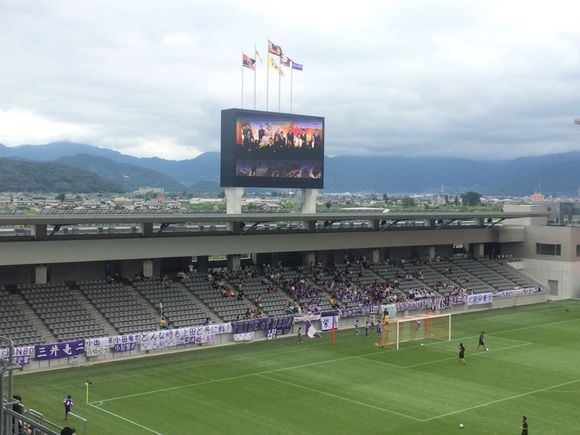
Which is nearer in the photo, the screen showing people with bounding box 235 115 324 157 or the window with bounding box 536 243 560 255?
the screen showing people with bounding box 235 115 324 157

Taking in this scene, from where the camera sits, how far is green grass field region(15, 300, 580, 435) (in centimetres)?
3253

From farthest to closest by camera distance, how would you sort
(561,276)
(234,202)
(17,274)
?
(561,276) < (234,202) < (17,274)

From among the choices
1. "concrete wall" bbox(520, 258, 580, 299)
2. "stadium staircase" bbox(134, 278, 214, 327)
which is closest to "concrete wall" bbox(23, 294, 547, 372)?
"stadium staircase" bbox(134, 278, 214, 327)

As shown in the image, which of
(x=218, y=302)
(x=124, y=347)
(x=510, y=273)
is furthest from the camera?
(x=510, y=273)

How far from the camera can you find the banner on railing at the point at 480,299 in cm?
6870

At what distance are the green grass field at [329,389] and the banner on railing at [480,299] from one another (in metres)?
14.8

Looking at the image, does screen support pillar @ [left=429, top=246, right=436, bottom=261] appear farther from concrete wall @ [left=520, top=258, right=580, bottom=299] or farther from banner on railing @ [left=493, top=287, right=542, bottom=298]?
concrete wall @ [left=520, top=258, right=580, bottom=299]

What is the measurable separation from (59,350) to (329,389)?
16157 millimetres

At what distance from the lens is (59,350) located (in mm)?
42844

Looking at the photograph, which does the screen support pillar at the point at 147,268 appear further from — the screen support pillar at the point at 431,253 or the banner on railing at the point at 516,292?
the screen support pillar at the point at 431,253

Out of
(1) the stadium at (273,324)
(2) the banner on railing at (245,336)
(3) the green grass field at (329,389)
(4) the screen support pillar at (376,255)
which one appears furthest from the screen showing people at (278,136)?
(3) the green grass field at (329,389)

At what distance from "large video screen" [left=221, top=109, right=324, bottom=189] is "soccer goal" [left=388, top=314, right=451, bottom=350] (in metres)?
14.8

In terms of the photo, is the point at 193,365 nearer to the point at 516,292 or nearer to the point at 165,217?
the point at 165,217

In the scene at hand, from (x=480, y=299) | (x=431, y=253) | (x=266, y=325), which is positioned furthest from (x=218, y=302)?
(x=431, y=253)
